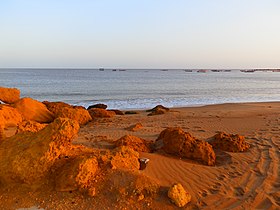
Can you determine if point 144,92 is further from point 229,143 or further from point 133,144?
point 133,144

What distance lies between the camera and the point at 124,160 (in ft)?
16.3

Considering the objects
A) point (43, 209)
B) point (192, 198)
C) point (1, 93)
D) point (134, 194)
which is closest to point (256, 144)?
point (192, 198)

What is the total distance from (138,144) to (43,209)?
2.87 m

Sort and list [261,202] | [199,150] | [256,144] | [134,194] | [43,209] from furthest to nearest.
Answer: [256,144]
[199,150]
[261,202]
[134,194]
[43,209]

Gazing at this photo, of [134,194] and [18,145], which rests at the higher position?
[18,145]

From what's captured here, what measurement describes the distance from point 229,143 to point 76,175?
4211mm

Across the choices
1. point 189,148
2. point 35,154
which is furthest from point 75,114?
point 35,154

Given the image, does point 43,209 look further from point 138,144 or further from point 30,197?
point 138,144

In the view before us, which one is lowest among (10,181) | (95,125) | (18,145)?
(95,125)

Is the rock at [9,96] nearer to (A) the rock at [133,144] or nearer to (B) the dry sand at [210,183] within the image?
(B) the dry sand at [210,183]

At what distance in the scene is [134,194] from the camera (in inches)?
168

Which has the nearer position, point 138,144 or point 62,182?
point 62,182

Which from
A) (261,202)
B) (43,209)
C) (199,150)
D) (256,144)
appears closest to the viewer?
(43,209)

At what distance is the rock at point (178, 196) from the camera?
425cm
